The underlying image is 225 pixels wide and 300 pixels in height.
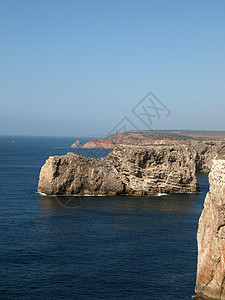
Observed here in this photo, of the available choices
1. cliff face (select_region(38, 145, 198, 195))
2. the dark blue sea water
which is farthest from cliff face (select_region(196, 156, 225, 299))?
cliff face (select_region(38, 145, 198, 195))

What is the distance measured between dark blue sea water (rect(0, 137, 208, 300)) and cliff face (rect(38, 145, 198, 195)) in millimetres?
6667

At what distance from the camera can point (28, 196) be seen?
87250mm

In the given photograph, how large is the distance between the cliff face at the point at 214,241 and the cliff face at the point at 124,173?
57.8 m

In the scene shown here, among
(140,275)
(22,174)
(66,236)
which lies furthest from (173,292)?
(22,174)

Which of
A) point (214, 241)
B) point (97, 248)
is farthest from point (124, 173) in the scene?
point (214, 241)

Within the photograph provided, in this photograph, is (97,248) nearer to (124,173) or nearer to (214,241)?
(214,241)

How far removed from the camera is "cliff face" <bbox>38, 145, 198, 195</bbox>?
89.1 meters

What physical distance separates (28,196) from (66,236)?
33368 millimetres

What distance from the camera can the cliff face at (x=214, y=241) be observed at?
3123 cm

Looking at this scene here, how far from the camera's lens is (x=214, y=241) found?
32188mm

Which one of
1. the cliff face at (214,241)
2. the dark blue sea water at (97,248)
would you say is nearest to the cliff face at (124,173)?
the dark blue sea water at (97,248)

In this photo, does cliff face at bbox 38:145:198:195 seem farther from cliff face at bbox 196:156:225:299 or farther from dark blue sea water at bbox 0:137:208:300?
cliff face at bbox 196:156:225:299

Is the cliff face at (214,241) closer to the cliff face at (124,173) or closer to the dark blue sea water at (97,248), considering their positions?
the dark blue sea water at (97,248)

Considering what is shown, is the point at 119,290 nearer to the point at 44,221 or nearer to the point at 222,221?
the point at 222,221
